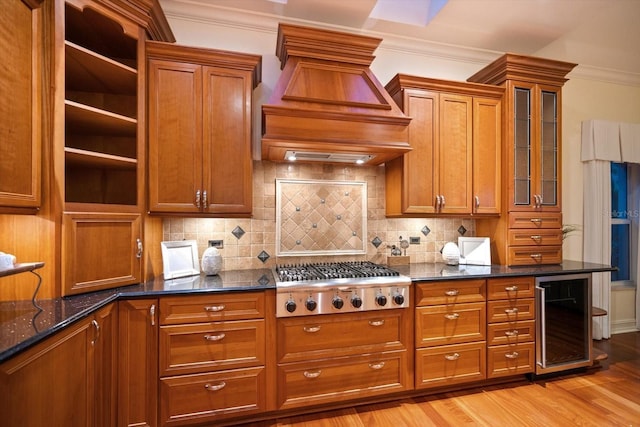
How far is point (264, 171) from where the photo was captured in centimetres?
A: 265

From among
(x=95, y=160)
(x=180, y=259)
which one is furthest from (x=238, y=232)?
(x=95, y=160)

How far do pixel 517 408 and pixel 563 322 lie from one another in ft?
2.87

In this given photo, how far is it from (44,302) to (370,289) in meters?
1.89

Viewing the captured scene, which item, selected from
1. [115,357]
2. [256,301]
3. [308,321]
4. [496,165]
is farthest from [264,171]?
[496,165]

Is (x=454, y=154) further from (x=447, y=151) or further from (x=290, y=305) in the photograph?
(x=290, y=305)

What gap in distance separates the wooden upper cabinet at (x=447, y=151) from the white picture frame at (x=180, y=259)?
1756 millimetres

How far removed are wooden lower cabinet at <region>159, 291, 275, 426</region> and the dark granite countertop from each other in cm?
10

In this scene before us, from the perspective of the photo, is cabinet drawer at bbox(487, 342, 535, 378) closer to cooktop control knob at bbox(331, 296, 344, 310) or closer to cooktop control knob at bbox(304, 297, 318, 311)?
cooktop control knob at bbox(331, 296, 344, 310)

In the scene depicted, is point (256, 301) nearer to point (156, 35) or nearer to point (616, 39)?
point (156, 35)

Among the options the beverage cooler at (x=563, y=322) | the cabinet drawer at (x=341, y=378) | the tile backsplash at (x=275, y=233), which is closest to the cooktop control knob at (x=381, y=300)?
the cabinet drawer at (x=341, y=378)

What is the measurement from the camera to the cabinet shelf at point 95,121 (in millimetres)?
1748

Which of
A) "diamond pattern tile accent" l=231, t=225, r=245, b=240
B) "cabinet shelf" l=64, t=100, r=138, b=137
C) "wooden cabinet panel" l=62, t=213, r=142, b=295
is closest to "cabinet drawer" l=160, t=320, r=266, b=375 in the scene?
"wooden cabinet panel" l=62, t=213, r=142, b=295

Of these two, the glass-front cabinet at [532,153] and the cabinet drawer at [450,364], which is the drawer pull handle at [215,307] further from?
the glass-front cabinet at [532,153]

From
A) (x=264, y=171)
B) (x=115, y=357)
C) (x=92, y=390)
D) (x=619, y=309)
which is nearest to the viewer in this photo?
(x=92, y=390)
